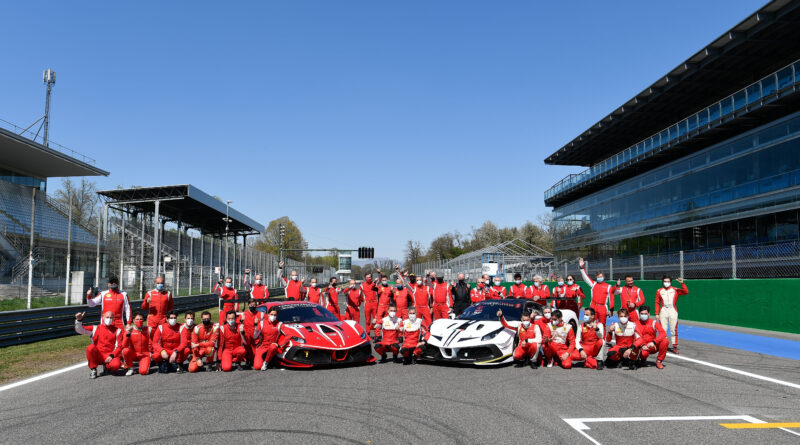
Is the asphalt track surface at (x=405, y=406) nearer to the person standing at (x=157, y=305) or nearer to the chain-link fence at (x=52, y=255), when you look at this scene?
the person standing at (x=157, y=305)

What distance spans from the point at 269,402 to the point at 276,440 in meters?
1.77

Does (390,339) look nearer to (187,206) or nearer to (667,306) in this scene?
(667,306)

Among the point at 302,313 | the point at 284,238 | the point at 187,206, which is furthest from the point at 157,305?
the point at 284,238

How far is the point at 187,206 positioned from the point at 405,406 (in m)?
37.4

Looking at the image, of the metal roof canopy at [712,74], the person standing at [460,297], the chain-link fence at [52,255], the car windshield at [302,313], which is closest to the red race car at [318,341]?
the car windshield at [302,313]

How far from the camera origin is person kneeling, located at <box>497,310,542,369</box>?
32.4 feet

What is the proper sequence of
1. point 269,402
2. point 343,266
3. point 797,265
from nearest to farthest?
point 269,402
point 797,265
point 343,266

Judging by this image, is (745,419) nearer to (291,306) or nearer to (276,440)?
(276,440)

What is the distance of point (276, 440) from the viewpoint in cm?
517

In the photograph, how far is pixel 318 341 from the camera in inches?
382

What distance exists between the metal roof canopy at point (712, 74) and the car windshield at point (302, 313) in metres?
23.7

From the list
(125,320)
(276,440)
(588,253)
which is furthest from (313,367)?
(588,253)

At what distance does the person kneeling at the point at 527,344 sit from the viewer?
988cm

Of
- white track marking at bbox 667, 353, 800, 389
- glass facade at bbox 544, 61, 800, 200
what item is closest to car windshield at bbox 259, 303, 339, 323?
white track marking at bbox 667, 353, 800, 389
